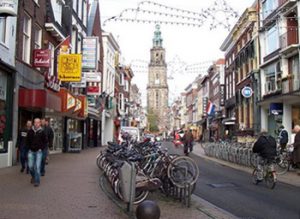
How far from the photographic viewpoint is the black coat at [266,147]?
13547 mm

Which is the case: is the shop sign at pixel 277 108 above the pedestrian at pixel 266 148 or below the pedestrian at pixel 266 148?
above

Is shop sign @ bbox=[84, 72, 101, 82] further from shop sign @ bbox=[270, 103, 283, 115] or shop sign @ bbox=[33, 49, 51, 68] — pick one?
shop sign @ bbox=[270, 103, 283, 115]

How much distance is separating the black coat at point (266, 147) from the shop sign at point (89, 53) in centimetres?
1948

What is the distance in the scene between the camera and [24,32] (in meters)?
20.0

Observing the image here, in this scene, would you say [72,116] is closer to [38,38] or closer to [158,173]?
[38,38]

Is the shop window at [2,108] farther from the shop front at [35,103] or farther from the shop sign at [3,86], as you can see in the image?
the shop front at [35,103]

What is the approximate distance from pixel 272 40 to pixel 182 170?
2349 centimetres

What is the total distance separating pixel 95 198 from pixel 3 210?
2358mm

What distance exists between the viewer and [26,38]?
800 inches

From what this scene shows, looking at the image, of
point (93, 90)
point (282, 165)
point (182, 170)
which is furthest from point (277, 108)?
point (182, 170)

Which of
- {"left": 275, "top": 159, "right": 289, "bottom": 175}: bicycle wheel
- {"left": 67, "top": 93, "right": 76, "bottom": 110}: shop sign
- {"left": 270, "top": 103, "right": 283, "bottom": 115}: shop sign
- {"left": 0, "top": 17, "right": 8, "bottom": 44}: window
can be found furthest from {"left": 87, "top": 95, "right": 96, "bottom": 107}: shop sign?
{"left": 275, "top": 159, "right": 289, "bottom": 175}: bicycle wheel

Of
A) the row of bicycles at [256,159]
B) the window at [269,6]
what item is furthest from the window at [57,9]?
the window at [269,6]

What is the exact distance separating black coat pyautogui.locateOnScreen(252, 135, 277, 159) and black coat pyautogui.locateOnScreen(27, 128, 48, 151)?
639 centimetres

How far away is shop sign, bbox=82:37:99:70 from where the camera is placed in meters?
31.5
